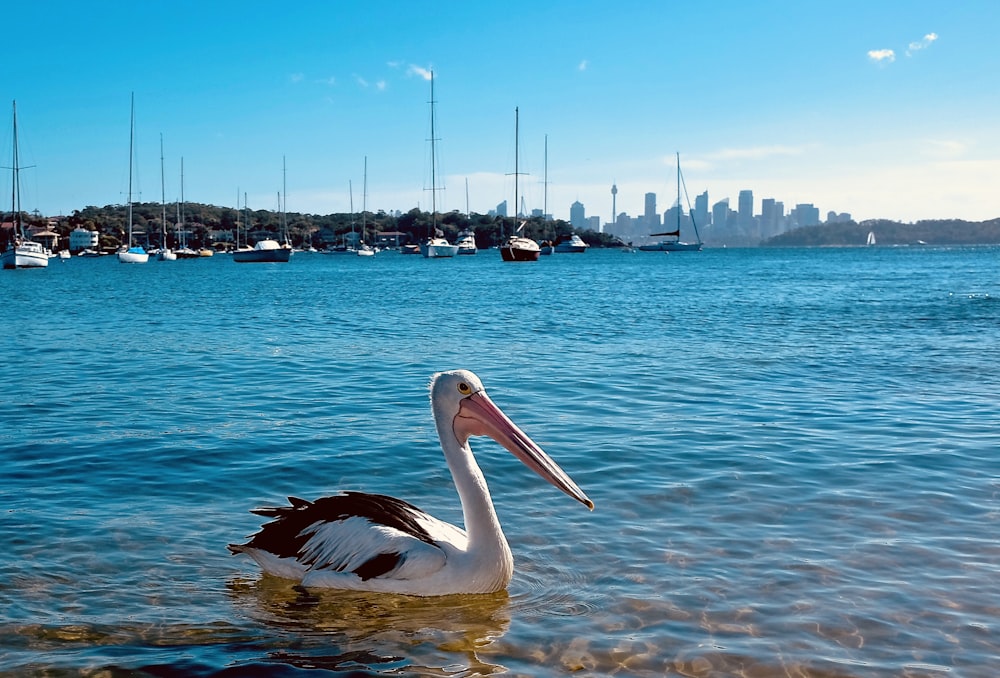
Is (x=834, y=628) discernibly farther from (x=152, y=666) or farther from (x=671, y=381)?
(x=671, y=381)

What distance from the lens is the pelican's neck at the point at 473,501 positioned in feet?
14.5

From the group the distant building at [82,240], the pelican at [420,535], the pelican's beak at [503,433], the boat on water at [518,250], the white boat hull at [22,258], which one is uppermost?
the distant building at [82,240]

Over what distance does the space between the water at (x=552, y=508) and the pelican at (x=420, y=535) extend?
0.15 m

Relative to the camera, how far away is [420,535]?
14.6ft

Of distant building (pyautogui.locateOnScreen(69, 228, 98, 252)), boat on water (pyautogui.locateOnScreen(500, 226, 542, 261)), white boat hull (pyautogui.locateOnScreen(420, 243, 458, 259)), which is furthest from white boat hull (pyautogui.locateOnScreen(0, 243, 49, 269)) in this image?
distant building (pyautogui.locateOnScreen(69, 228, 98, 252))

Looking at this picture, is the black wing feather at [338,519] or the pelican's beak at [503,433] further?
the black wing feather at [338,519]

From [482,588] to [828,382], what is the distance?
8511 mm

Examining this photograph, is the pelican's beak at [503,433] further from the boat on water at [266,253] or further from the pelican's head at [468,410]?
the boat on water at [266,253]

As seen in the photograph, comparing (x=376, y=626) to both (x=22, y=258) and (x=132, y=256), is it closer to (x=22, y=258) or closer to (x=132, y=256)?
(x=22, y=258)

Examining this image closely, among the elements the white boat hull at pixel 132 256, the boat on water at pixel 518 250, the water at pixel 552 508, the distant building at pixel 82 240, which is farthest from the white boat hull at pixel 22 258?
the distant building at pixel 82 240

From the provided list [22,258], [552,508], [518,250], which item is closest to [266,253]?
[22,258]

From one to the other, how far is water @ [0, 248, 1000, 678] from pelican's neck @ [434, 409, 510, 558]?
1.03 feet

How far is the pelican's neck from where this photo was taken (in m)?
4.42

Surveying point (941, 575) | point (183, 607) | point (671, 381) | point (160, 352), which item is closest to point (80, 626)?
point (183, 607)
